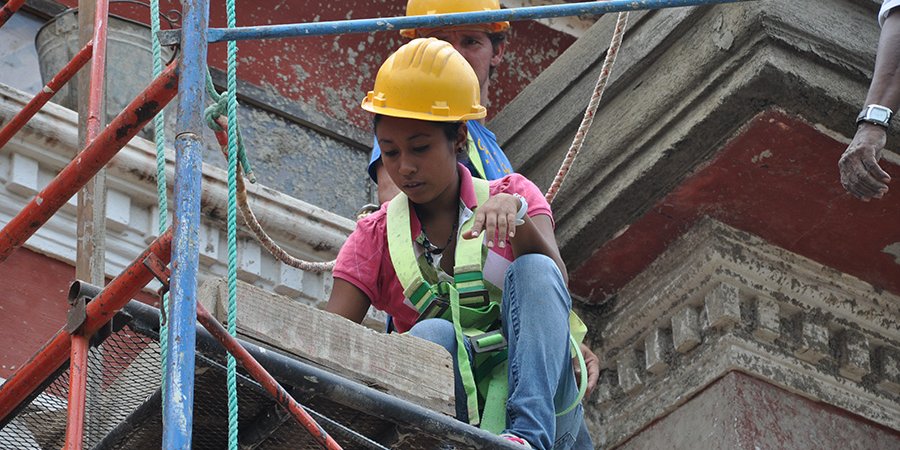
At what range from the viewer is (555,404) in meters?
5.96

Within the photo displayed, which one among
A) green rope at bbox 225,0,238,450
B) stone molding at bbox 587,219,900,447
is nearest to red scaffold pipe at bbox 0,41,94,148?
green rope at bbox 225,0,238,450

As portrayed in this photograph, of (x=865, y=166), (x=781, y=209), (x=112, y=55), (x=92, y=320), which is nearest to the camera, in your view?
(x=92, y=320)

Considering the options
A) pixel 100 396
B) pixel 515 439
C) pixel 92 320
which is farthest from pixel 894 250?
pixel 92 320

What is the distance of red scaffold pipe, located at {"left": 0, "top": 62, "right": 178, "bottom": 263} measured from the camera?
16.8 ft

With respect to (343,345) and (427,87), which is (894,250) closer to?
(427,87)

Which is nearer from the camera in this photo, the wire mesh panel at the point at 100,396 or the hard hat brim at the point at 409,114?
the wire mesh panel at the point at 100,396

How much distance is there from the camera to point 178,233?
186 inches

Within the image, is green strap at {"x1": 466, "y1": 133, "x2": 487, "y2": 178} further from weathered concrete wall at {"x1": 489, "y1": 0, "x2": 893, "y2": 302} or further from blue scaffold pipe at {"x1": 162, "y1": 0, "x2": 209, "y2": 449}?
blue scaffold pipe at {"x1": 162, "y1": 0, "x2": 209, "y2": 449}

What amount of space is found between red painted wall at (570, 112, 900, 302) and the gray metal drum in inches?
79.6

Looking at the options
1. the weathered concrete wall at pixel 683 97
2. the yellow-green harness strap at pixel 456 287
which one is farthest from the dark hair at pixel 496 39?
the yellow-green harness strap at pixel 456 287

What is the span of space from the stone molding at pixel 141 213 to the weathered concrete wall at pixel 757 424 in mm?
1606

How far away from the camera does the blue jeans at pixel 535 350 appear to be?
5.62 m

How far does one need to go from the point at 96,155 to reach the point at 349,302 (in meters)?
1.23

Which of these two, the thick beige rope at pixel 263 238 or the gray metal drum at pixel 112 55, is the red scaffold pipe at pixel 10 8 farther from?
the gray metal drum at pixel 112 55
